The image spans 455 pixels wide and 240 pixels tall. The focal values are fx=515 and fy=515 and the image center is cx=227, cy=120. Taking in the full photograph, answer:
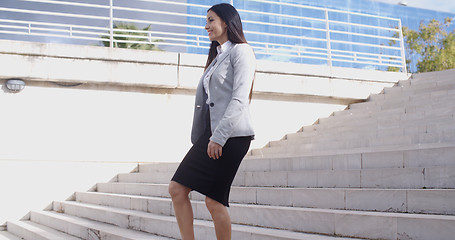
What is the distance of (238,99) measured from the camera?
2854mm

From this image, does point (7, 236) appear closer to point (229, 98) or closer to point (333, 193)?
point (333, 193)

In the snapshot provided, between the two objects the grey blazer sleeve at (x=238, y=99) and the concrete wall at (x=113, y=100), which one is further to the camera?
the concrete wall at (x=113, y=100)

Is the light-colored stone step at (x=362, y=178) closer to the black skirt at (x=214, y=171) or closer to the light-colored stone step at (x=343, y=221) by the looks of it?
the light-colored stone step at (x=343, y=221)

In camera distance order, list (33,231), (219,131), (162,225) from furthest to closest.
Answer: (33,231), (162,225), (219,131)

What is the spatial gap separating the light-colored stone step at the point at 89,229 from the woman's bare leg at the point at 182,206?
228cm

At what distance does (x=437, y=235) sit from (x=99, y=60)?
23.1ft

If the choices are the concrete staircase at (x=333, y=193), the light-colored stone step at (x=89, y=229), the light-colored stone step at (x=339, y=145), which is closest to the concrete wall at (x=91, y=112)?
the concrete staircase at (x=333, y=193)

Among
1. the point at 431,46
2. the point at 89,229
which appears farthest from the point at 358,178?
the point at 431,46

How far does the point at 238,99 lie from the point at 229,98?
0.32 feet

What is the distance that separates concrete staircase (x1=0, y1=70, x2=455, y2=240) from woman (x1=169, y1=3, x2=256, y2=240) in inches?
46.9

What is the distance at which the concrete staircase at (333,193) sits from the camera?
3756mm

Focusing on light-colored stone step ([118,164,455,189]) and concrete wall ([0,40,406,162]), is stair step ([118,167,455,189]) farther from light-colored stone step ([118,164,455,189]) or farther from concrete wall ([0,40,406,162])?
concrete wall ([0,40,406,162])

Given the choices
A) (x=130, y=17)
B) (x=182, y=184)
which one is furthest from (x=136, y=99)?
→ (x=182, y=184)

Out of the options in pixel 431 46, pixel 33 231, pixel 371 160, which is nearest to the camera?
pixel 371 160
